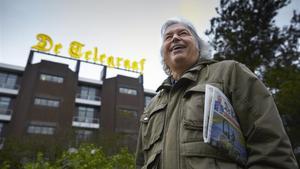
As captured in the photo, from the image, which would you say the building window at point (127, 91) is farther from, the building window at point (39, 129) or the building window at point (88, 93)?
the building window at point (39, 129)

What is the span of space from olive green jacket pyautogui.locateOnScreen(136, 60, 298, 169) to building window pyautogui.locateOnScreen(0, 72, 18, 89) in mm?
28531

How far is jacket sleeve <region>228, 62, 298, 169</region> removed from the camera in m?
1.09

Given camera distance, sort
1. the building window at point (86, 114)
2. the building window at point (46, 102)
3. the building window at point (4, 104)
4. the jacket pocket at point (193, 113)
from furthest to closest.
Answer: the building window at point (86, 114) → the building window at point (4, 104) → the building window at point (46, 102) → the jacket pocket at point (193, 113)

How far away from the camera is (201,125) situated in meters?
1.29

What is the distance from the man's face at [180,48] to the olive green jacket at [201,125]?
0.23 metres

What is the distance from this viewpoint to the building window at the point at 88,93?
28.3 m

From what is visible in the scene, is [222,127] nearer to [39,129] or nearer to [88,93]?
[39,129]

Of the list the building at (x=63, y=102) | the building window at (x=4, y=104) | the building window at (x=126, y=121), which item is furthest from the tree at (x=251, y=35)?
the building window at (x=4, y=104)

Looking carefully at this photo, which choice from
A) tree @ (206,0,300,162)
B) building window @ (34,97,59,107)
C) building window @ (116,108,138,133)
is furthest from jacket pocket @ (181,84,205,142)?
building window @ (116,108,138,133)

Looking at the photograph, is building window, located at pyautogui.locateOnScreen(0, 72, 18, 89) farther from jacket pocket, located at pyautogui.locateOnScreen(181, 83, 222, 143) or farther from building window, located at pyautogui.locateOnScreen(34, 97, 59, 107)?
jacket pocket, located at pyautogui.locateOnScreen(181, 83, 222, 143)

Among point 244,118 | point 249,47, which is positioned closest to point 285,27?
point 249,47

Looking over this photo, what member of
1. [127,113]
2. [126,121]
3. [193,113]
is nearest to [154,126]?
[193,113]

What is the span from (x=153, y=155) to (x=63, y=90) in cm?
2573

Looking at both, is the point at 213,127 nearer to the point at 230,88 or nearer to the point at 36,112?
the point at 230,88
